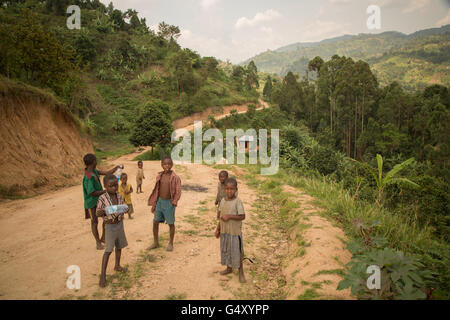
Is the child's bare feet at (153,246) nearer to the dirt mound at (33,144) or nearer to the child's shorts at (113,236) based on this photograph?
the child's shorts at (113,236)

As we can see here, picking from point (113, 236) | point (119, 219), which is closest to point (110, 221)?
point (119, 219)

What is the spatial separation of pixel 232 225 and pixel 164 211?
146 centimetres

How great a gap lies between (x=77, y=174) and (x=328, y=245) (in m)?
9.62

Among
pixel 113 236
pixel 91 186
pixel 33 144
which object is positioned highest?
pixel 33 144

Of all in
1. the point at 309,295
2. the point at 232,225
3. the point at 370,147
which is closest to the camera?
the point at 309,295

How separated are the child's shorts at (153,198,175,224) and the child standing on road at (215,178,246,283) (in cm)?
115

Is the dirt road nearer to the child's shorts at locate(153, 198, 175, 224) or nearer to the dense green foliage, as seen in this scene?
the child's shorts at locate(153, 198, 175, 224)

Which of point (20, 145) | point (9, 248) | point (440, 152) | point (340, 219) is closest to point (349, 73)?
point (440, 152)

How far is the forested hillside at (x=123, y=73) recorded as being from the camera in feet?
91.4

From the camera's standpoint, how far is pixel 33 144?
902 cm

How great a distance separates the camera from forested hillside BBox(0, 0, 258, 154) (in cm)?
2784

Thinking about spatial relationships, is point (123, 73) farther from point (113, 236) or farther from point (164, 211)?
point (113, 236)

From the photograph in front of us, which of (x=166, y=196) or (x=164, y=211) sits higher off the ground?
(x=166, y=196)

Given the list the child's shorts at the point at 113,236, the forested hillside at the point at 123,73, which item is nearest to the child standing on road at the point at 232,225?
the child's shorts at the point at 113,236
